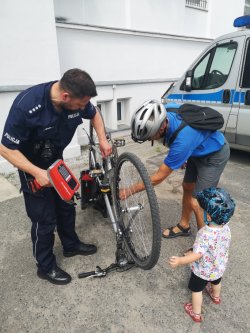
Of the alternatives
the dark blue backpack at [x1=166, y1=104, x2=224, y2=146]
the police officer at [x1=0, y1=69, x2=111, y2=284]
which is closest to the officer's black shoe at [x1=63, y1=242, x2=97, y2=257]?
the police officer at [x1=0, y1=69, x2=111, y2=284]

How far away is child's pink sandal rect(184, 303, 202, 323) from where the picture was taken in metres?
1.94

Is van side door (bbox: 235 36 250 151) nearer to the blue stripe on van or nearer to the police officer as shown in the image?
the blue stripe on van

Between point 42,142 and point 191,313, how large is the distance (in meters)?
1.66

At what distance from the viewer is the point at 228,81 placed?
4352mm

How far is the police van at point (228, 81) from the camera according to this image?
4.20 meters

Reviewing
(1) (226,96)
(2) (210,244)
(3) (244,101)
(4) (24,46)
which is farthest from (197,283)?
(4) (24,46)

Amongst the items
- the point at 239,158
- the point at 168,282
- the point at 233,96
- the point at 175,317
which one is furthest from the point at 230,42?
the point at 175,317

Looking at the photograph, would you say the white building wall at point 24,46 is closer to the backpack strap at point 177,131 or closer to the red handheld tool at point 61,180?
the red handheld tool at point 61,180

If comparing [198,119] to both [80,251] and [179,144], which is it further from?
[80,251]

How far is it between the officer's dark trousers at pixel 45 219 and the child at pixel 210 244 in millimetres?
1011

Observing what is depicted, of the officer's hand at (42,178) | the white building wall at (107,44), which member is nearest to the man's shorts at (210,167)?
the officer's hand at (42,178)

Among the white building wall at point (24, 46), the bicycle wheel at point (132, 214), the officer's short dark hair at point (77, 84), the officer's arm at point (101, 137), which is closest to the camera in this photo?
the officer's short dark hair at point (77, 84)

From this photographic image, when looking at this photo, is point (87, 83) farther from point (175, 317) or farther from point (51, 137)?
point (175, 317)

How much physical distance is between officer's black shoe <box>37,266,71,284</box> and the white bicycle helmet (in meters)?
1.32
